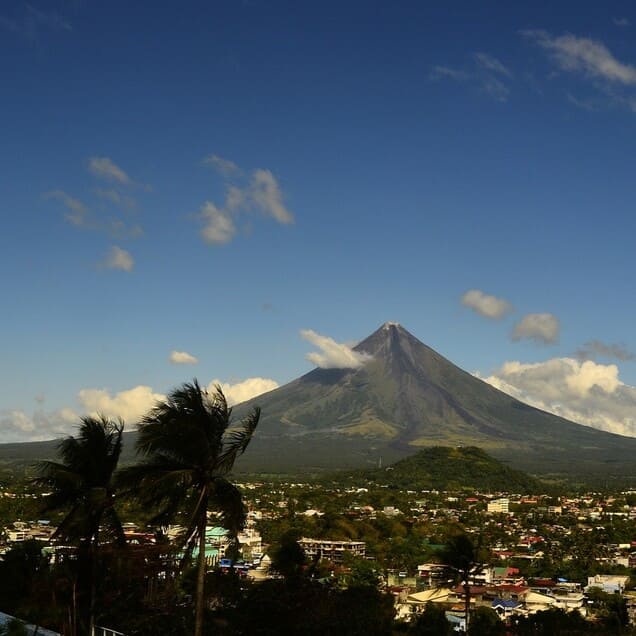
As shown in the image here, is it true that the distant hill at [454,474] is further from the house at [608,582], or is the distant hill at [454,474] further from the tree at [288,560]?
the tree at [288,560]

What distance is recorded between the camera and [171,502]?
405 inches

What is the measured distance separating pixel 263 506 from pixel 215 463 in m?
84.7

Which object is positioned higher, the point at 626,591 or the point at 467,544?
the point at 467,544

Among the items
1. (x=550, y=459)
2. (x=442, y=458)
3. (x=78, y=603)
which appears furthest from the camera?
(x=550, y=459)

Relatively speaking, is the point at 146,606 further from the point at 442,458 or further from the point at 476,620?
the point at 442,458

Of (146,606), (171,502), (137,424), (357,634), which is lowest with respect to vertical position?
(357,634)

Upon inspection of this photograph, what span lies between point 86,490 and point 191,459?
7.69 ft

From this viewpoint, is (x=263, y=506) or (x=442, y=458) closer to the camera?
(x=263, y=506)

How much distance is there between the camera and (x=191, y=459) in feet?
33.3

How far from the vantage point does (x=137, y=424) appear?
10141 millimetres

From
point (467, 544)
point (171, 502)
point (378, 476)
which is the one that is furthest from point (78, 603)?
point (378, 476)

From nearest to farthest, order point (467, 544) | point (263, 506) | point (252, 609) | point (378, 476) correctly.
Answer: point (252, 609), point (467, 544), point (263, 506), point (378, 476)

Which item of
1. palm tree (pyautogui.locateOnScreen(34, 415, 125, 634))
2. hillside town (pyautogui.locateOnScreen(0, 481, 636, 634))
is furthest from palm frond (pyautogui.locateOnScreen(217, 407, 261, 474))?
palm tree (pyautogui.locateOnScreen(34, 415, 125, 634))

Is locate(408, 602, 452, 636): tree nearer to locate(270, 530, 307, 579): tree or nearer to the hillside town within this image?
the hillside town
